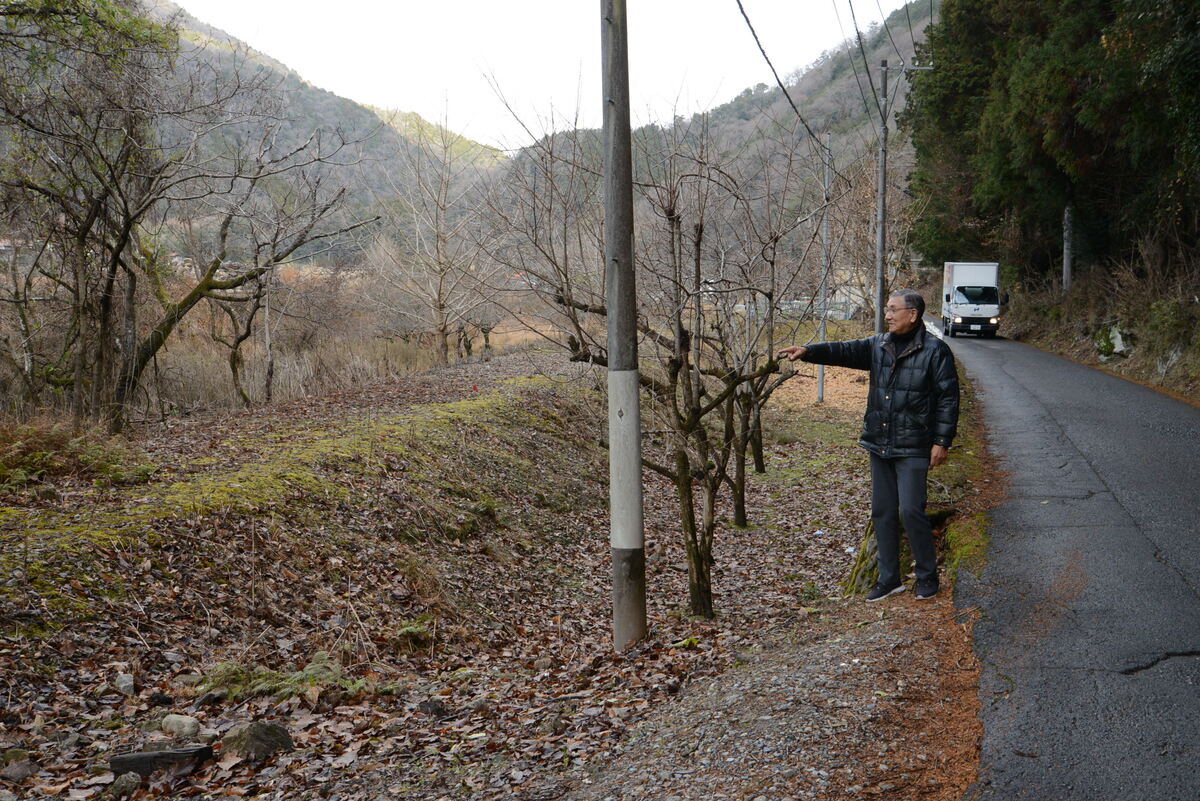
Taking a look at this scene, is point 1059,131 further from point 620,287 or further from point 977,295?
point 620,287

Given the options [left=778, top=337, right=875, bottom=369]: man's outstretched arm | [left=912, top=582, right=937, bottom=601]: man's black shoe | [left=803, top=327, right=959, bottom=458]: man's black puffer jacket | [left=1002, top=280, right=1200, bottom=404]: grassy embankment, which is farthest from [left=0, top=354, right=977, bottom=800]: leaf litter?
[left=1002, top=280, right=1200, bottom=404]: grassy embankment

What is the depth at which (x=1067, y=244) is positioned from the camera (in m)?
32.6

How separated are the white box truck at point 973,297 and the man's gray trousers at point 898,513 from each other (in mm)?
33182

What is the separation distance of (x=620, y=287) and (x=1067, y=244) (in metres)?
32.1

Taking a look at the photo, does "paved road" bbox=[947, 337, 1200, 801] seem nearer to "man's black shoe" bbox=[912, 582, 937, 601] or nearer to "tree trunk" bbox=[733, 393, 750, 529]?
"man's black shoe" bbox=[912, 582, 937, 601]

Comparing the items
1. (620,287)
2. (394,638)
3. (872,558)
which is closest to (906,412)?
(872,558)

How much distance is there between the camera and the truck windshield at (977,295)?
120 ft

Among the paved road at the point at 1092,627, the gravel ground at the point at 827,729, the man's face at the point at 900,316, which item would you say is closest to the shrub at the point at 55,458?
the gravel ground at the point at 827,729

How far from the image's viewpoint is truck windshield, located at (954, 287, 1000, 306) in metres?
36.6

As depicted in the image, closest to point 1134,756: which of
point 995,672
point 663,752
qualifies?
point 995,672

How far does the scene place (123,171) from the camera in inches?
452

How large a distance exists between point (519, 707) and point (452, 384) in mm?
12840

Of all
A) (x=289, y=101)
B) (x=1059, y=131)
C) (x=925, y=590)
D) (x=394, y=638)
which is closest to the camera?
(x=925, y=590)

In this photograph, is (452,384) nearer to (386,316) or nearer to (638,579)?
(638,579)
